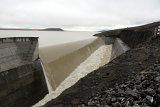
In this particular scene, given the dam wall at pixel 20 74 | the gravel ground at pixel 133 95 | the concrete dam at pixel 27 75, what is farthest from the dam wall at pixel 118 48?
the gravel ground at pixel 133 95

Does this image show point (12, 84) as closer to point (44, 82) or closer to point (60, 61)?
point (44, 82)

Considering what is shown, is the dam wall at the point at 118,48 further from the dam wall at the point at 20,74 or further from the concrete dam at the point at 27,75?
the dam wall at the point at 20,74

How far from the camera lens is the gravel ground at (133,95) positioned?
361cm

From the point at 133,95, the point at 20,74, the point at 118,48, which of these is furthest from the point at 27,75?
the point at 118,48

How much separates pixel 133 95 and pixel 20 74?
11.2 m

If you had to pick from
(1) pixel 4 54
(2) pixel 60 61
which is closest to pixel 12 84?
(1) pixel 4 54

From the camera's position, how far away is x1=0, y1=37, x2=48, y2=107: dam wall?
37.3ft

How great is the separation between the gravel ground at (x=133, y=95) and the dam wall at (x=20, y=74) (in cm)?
924

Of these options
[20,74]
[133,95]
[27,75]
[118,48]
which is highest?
[133,95]

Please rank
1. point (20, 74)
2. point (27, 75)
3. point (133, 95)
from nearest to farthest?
point (133, 95) → point (20, 74) → point (27, 75)

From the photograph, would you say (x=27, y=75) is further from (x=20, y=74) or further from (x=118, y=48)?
(x=118, y=48)

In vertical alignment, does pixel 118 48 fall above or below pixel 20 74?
above

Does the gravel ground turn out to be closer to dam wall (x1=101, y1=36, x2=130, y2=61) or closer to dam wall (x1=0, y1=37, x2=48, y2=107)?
dam wall (x1=0, y1=37, x2=48, y2=107)

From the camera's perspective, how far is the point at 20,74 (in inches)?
496
